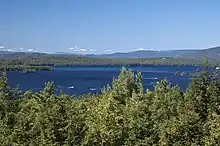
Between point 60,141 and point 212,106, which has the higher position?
point 212,106

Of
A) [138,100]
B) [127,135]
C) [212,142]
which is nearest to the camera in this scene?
[212,142]

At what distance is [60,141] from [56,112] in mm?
2114

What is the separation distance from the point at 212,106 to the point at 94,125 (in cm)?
886

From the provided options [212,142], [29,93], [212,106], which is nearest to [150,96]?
[29,93]

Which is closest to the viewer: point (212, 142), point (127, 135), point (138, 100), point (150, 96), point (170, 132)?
point (212, 142)

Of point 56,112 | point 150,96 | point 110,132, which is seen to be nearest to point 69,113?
point 56,112

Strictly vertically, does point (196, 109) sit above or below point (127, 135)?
above

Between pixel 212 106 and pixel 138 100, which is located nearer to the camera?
pixel 212 106

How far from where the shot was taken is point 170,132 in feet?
97.7

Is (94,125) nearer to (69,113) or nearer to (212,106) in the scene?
(69,113)

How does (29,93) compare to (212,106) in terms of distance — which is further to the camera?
→ (29,93)

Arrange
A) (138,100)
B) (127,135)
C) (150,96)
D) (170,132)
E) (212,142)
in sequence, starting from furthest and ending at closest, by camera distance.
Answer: (150,96)
(138,100)
(127,135)
(170,132)
(212,142)

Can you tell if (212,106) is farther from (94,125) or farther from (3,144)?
(3,144)

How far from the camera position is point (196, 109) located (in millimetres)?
30938
